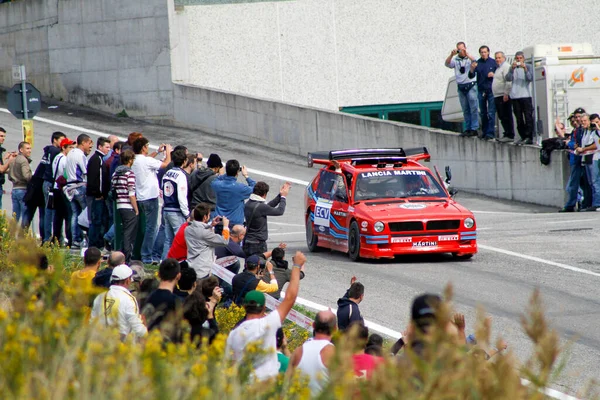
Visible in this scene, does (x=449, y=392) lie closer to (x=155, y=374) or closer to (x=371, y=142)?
(x=155, y=374)

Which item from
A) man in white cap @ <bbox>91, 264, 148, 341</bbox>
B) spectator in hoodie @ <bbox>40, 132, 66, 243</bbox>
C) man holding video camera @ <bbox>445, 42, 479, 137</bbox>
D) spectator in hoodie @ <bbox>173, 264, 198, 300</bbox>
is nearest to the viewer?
man in white cap @ <bbox>91, 264, 148, 341</bbox>

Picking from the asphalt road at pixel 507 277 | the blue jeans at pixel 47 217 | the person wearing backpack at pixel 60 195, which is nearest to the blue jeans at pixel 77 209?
the person wearing backpack at pixel 60 195

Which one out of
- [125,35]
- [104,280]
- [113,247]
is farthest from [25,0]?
[104,280]

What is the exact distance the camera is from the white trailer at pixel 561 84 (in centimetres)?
2409

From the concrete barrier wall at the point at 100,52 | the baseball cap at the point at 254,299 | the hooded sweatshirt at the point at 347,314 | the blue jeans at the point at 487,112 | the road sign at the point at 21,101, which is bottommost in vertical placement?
the hooded sweatshirt at the point at 347,314

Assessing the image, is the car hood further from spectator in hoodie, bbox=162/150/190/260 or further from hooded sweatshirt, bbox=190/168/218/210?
spectator in hoodie, bbox=162/150/190/260

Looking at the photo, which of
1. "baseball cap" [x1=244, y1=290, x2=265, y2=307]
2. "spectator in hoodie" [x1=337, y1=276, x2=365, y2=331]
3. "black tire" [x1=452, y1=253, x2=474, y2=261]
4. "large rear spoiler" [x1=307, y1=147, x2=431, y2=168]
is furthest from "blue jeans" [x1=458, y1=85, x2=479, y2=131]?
"baseball cap" [x1=244, y1=290, x2=265, y2=307]

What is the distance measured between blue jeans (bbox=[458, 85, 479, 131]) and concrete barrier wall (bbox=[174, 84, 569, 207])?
1.72 feet

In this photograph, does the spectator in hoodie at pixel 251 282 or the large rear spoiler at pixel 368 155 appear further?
the large rear spoiler at pixel 368 155

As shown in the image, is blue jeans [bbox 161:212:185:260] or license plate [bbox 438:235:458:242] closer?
blue jeans [bbox 161:212:185:260]

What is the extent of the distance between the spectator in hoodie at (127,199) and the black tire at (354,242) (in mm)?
3904

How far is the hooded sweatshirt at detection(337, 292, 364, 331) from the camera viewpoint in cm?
1041

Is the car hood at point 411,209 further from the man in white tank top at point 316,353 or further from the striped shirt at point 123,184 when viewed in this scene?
the man in white tank top at point 316,353

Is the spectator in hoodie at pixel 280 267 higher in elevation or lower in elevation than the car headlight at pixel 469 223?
higher
